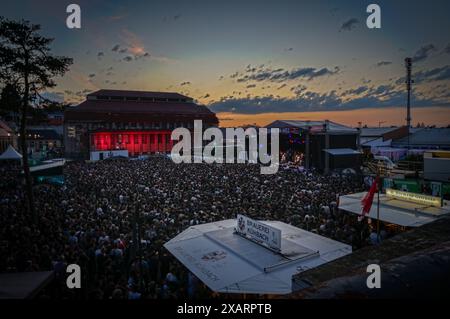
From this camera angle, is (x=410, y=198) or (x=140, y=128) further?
(x=140, y=128)

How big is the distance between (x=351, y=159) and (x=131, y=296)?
27713mm

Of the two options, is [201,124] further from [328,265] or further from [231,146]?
[328,265]

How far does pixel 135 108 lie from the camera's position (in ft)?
191

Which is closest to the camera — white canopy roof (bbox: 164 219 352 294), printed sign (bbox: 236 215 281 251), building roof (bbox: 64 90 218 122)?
white canopy roof (bbox: 164 219 352 294)

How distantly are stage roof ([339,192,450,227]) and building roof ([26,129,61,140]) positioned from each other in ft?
220

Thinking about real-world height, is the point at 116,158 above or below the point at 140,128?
below

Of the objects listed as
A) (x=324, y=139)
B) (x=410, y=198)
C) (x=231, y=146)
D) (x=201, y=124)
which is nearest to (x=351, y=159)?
(x=324, y=139)

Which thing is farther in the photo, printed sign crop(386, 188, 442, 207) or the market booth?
printed sign crop(386, 188, 442, 207)

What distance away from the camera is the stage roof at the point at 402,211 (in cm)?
980

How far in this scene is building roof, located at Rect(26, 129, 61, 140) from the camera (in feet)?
197

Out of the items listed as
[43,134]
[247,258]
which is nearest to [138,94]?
[43,134]

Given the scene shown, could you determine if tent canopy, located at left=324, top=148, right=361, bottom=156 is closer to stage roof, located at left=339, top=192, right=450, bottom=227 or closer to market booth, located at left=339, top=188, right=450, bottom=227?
market booth, located at left=339, top=188, right=450, bottom=227

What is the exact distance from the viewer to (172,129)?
188ft

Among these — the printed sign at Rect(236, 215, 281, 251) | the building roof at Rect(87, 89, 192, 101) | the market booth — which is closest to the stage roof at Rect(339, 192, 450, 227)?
the market booth
